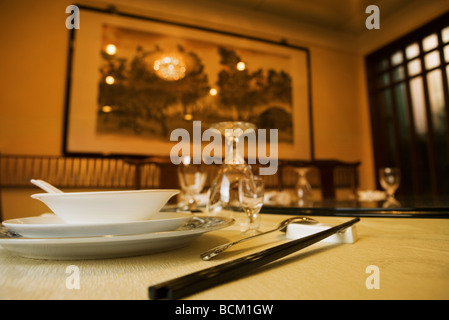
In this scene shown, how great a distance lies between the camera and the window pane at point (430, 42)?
253 cm

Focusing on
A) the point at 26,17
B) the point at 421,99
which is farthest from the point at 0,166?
the point at 421,99

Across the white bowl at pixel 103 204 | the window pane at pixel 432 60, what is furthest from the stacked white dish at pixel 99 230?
the window pane at pixel 432 60

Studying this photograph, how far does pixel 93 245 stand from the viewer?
8.4 inches

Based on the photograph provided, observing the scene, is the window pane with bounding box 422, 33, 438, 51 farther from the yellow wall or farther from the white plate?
the white plate

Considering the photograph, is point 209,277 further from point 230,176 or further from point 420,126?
point 420,126

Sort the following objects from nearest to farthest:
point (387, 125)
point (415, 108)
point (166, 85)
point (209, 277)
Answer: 1. point (209, 277)
2. point (166, 85)
3. point (415, 108)
4. point (387, 125)

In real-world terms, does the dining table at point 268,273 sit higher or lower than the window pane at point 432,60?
lower

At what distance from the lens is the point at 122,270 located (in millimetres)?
211

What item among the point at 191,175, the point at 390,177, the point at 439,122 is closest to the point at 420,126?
the point at 439,122

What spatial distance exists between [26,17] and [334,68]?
3043 mm

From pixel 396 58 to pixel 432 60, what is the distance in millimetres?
406

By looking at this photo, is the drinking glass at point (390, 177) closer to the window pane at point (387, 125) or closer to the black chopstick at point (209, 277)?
the black chopstick at point (209, 277)

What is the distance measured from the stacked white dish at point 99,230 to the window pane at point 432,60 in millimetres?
3121

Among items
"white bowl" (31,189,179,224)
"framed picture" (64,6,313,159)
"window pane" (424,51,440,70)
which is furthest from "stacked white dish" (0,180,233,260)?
"window pane" (424,51,440,70)
